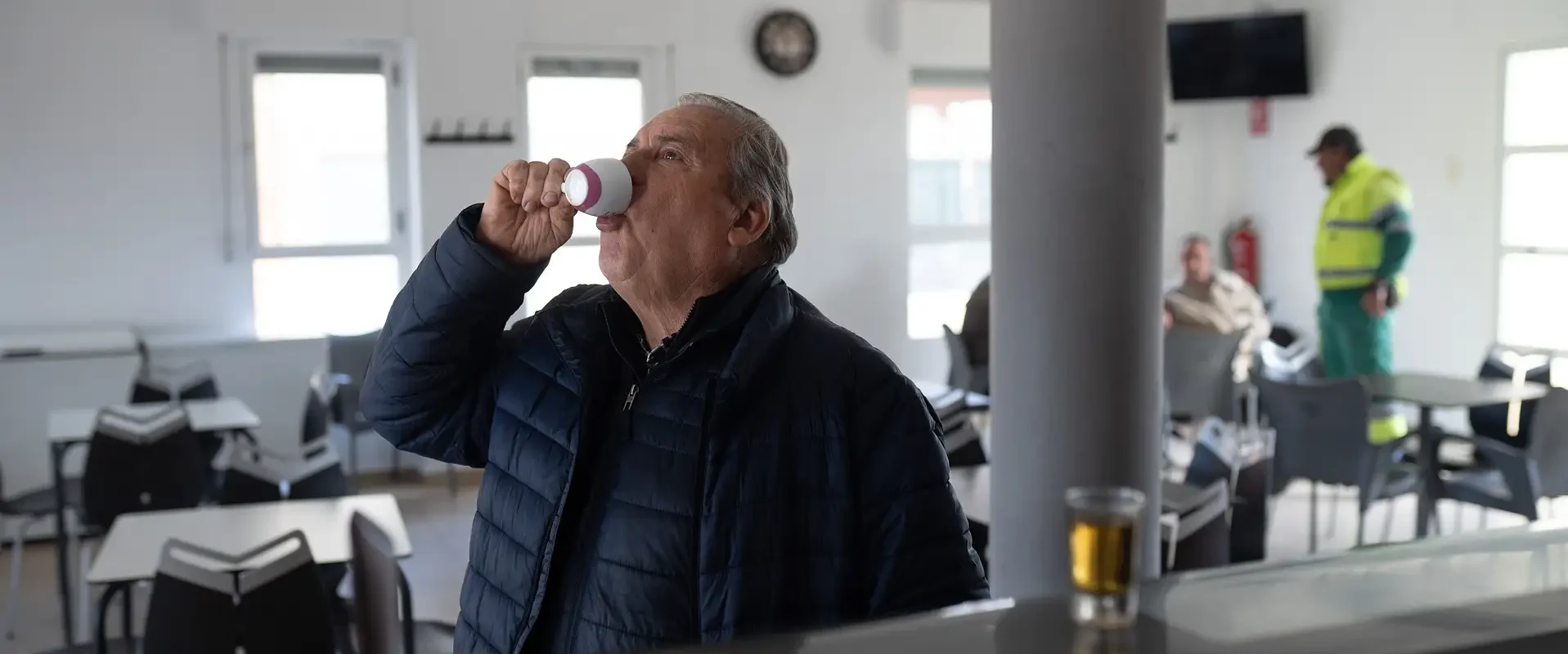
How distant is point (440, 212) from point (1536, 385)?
5.12 m

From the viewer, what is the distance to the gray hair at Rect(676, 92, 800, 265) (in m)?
1.63

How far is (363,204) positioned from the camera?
301 inches

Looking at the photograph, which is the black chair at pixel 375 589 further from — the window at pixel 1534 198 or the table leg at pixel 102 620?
the window at pixel 1534 198

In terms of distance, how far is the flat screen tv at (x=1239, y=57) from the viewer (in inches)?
346

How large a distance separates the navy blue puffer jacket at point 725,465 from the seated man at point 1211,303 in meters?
6.17

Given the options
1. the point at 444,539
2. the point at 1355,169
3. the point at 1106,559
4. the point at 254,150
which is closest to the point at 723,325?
the point at 1106,559

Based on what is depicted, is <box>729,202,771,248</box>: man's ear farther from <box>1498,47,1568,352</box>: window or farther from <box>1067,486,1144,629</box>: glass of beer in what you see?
<box>1498,47,1568,352</box>: window

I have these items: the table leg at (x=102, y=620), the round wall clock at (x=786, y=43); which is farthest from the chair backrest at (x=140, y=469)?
the round wall clock at (x=786, y=43)

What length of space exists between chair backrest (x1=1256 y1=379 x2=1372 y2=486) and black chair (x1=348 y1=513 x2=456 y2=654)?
3.52m

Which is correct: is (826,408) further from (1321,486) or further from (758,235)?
(1321,486)

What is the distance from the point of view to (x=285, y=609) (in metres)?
2.99

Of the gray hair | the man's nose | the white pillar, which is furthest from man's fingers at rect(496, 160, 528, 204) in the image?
the white pillar

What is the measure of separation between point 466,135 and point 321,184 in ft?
2.76

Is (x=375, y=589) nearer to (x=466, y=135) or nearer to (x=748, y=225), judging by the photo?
(x=748, y=225)
